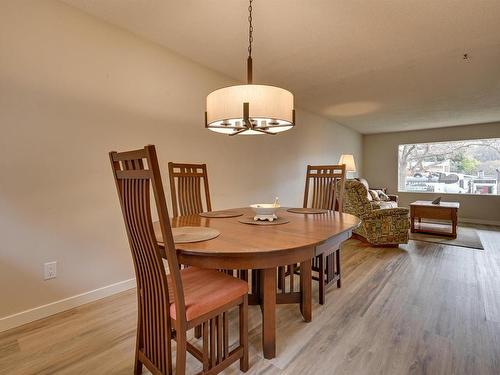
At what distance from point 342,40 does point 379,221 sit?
2.41 m

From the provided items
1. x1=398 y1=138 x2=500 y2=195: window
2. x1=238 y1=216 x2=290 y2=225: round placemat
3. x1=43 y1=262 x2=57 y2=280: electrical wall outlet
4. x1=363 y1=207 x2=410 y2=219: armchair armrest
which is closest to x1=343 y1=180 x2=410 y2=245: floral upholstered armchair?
x1=363 y1=207 x2=410 y2=219: armchair armrest

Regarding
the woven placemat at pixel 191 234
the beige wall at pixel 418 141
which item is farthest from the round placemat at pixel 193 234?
the beige wall at pixel 418 141

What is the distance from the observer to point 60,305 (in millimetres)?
1927

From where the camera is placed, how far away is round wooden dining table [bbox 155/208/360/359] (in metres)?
1.13

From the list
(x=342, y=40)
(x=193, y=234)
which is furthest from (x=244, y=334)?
(x=342, y=40)

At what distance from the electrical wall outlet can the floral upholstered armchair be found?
11.6 feet

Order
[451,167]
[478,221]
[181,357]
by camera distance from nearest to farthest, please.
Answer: [181,357], [478,221], [451,167]

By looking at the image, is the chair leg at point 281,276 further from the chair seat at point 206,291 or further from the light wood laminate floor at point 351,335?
the chair seat at point 206,291

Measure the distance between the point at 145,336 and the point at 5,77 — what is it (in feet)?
6.12

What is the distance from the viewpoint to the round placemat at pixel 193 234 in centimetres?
125

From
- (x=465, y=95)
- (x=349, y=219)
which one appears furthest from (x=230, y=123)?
(x=465, y=95)

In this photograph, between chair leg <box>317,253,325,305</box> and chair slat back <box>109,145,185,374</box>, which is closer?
chair slat back <box>109,145,185,374</box>

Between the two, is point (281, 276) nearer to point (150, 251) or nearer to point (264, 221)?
point (264, 221)

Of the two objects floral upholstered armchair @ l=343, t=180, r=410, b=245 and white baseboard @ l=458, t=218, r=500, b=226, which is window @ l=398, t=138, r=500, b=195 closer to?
white baseboard @ l=458, t=218, r=500, b=226
